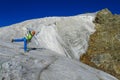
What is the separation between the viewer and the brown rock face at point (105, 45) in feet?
94.5

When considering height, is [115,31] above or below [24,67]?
above

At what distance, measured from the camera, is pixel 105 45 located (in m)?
31.9

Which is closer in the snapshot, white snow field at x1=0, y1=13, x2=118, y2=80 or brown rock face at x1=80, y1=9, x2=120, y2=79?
white snow field at x1=0, y1=13, x2=118, y2=80

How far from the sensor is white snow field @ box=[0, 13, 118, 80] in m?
18.5

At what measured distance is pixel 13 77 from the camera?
1772 centimetres

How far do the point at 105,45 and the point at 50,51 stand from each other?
357 inches

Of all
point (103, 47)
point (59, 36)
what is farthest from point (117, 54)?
point (59, 36)

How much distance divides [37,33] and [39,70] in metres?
11.4

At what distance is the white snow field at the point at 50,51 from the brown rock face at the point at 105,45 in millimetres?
862

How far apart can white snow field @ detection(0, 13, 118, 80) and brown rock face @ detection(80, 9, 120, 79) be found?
2.83 feet

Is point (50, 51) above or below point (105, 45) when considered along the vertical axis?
below

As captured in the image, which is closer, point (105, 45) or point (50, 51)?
point (50, 51)

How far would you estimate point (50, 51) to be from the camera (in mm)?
25516

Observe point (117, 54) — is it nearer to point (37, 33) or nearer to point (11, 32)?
point (37, 33)
